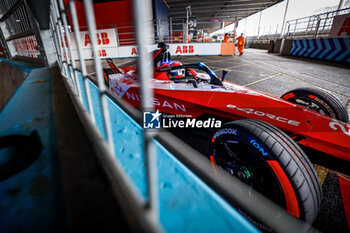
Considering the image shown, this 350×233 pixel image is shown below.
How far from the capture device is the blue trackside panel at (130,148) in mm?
849

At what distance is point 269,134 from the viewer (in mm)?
1083

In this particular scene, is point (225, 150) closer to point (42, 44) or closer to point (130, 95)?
point (130, 95)

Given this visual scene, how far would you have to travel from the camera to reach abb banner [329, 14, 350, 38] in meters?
7.75

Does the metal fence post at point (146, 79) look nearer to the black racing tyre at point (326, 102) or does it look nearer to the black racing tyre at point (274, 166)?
the black racing tyre at point (274, 166)

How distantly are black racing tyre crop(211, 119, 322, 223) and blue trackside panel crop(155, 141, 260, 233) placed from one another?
0.46m

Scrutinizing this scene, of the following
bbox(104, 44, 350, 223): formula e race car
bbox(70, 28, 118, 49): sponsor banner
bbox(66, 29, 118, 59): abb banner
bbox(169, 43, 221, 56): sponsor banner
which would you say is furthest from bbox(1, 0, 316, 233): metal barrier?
bbox(169, 43, 221, 56): sponsor banner

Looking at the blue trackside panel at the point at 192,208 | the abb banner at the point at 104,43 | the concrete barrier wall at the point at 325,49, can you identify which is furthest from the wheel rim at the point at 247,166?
the abb banner at the point at 104,43

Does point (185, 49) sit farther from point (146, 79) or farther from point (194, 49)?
point (146, 79)

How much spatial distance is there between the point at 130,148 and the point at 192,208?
1.87ft

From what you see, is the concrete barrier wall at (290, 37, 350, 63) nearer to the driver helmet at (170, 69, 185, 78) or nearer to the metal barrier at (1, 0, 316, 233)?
the driver helmet at (170, 69, 185, 78)

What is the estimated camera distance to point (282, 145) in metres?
1.05

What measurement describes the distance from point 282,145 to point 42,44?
5420 millimetres

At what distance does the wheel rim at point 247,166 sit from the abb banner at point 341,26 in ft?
36.2

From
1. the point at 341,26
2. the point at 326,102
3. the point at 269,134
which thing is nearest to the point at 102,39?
the point at 326,102
